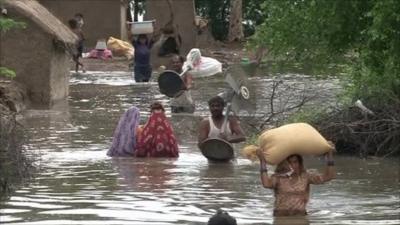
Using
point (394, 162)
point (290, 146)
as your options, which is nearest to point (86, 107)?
point (394, 162)

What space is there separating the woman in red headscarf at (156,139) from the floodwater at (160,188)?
0.25m

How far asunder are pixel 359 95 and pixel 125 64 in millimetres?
20879

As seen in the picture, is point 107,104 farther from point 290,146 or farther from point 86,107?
point 290,146

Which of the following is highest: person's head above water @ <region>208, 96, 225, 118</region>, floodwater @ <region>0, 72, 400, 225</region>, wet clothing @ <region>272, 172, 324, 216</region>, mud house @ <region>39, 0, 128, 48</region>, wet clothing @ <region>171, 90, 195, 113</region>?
mud house @ <region>39, 0, 128, 48</region>

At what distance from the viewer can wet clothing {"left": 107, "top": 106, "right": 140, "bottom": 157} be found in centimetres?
1495

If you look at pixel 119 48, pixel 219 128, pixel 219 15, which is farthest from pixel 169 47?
pixel 219 128

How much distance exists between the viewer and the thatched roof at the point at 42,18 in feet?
70.0

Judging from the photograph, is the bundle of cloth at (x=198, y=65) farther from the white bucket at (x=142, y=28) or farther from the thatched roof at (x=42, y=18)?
the white bucket at (x=142, y=28)

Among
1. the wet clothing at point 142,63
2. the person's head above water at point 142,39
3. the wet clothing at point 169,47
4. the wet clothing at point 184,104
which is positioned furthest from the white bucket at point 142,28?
the wet clothing at point 184,104

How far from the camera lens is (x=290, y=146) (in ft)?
31.6

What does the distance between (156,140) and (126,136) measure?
42 centimetres

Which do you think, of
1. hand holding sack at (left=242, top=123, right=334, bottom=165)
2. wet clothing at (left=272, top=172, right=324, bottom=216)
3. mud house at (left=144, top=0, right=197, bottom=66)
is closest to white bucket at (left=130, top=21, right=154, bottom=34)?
mud house at (left=144, top=0, right=197, bottom=66)

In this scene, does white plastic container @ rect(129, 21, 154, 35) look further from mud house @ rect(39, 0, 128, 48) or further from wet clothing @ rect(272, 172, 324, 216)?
wet clothing @ rect(272, 172, 324, 216)

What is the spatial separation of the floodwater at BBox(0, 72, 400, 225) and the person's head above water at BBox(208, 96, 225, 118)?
0.67 meters
